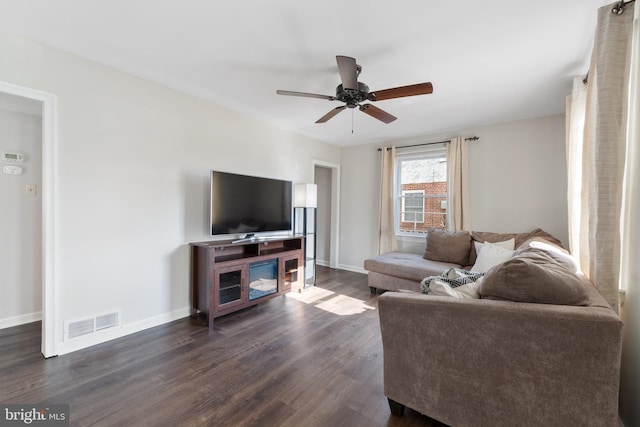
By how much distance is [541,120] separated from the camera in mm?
3547

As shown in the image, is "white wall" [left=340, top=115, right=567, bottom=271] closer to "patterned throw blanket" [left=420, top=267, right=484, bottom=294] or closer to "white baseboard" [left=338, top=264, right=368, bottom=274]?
"white baseboard" [left=338, top=264, right=368, bottom=274]

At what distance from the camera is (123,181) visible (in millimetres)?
2502

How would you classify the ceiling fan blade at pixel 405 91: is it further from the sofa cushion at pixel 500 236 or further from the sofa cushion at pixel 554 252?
the sofa cushion at pixel 500 236

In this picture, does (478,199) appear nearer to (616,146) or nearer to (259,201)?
(616,146)

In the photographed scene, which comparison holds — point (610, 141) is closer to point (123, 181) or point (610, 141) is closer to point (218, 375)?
point (218, 375)

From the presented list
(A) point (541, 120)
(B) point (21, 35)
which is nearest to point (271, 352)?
(B) point (21, 35)

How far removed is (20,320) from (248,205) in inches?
99.6

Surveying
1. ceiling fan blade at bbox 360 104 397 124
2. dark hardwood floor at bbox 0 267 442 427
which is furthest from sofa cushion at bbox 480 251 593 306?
ceiling fan blade at bbox 360 104 397 124

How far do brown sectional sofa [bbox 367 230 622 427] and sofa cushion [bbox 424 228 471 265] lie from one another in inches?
86.5

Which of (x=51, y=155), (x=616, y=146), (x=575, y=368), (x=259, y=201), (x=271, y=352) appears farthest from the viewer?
(x=259, y=201)

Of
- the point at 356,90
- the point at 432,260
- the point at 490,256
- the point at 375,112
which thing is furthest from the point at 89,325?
the point at 490,256

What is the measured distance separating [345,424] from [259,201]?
8.31 feet

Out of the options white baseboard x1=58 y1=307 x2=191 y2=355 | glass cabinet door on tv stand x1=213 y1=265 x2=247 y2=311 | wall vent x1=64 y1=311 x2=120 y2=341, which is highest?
glass cabinet door on tv stand x1=213 y1=265 x2=247 y2=311

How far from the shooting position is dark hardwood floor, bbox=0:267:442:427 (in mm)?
1578
